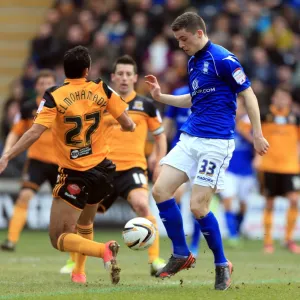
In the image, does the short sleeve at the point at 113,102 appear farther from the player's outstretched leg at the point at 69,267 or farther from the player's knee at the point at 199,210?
the player's outstretched leg at the point at 69,267

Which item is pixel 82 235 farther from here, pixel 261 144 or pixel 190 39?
pixel 190 39

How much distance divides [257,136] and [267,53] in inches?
486

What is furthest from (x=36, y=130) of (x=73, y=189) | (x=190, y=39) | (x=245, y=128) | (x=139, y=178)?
(x=245, y=128)

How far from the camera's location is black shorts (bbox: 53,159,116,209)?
8875mm

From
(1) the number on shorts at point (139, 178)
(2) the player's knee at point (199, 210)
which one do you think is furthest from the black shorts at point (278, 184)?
(2) the player's knee at point (199, 210)

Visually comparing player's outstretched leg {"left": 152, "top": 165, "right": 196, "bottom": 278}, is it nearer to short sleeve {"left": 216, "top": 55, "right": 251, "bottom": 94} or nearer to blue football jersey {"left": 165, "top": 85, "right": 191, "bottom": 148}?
short sleeve {"left": 216, "top": 55, "right": 251, "bottom": 94}

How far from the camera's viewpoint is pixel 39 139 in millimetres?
13641

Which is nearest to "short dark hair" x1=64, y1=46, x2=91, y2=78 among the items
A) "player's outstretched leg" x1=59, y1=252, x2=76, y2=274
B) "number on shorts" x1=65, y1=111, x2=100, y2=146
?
"number on shorts" x1=65, y1=111, x2=100, y2=146

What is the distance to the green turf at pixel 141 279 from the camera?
8.26 meters

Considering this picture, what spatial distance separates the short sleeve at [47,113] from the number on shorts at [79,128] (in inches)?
7.4

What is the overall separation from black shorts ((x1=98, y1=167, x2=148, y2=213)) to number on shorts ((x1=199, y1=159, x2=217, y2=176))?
225 cm

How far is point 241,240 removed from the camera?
57.2 feet

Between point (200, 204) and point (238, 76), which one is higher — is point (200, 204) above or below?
below

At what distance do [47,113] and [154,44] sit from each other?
40.9 ft
